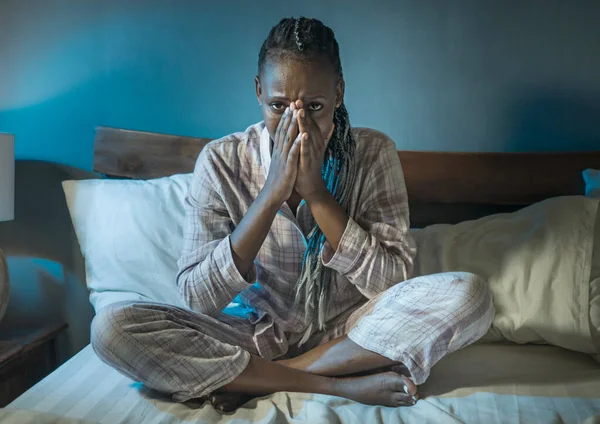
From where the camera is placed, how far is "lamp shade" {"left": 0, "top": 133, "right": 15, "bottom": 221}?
1764 millimetres

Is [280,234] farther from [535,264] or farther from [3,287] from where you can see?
[3,287]

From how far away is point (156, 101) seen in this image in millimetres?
1989

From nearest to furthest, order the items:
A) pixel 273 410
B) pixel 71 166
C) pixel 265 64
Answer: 1. pixel 273 410
2. pixel 265 64
3. pixel 71 166

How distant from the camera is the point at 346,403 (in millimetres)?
1251

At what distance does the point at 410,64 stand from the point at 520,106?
328 mm

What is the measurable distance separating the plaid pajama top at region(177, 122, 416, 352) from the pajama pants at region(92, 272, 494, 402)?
0.06 m

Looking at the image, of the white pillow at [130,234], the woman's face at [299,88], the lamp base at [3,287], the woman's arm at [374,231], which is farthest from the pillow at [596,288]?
the lamp base at [3,287]

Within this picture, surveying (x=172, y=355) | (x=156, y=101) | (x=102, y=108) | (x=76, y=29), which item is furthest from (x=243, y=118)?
(x=172, y=355)

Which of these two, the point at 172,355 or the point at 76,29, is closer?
the point at 172,355

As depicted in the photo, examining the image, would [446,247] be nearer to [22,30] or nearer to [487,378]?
[487,378]

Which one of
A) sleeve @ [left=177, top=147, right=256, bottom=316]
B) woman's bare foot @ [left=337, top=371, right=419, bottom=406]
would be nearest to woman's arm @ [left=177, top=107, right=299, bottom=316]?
sleeve @ [left=177, top=147, right=256, bottom=316]

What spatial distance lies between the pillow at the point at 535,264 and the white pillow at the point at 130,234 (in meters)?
0.63

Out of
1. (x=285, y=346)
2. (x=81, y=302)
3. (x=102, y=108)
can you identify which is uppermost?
(x=102, y=108)

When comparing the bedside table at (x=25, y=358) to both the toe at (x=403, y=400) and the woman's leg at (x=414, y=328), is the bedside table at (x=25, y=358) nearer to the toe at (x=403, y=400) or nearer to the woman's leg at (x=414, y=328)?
the woman's leg at (x=414, y=328)
